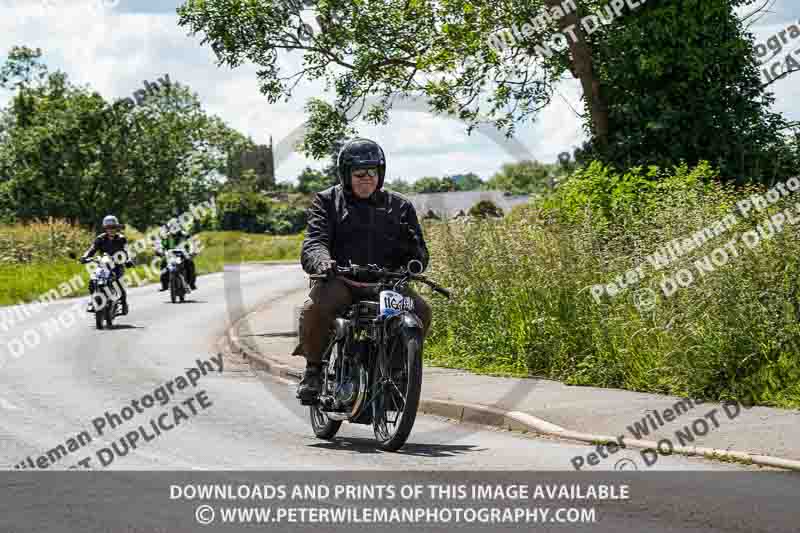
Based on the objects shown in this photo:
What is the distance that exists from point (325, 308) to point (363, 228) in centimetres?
71

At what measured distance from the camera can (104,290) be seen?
2266 cm

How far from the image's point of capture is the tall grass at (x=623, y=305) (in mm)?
10805

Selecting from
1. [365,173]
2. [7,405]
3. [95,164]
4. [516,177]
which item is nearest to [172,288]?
[7,405]

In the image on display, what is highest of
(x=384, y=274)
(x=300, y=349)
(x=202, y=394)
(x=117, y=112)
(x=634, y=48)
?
(x=117, y=112)

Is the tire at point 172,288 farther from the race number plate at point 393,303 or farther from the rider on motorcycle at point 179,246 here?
the race number plate at point 393,303

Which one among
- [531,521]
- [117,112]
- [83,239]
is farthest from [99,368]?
[117,112]

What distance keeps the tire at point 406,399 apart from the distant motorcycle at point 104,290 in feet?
47.5

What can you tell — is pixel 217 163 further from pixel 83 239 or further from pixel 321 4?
pixel 321 4

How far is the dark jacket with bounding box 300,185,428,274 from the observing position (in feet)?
31.1

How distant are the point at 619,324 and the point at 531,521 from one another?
243 inches

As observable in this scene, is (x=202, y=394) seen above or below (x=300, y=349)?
below

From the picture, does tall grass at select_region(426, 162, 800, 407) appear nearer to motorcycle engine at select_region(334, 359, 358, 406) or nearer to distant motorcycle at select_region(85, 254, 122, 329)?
motorcycle engine at select_region(334, 359, 358, 406)

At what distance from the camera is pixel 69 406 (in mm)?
12391

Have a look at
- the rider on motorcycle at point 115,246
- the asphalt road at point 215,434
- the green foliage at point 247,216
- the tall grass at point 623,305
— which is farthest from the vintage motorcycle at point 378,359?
the green foliage at point 247,216
